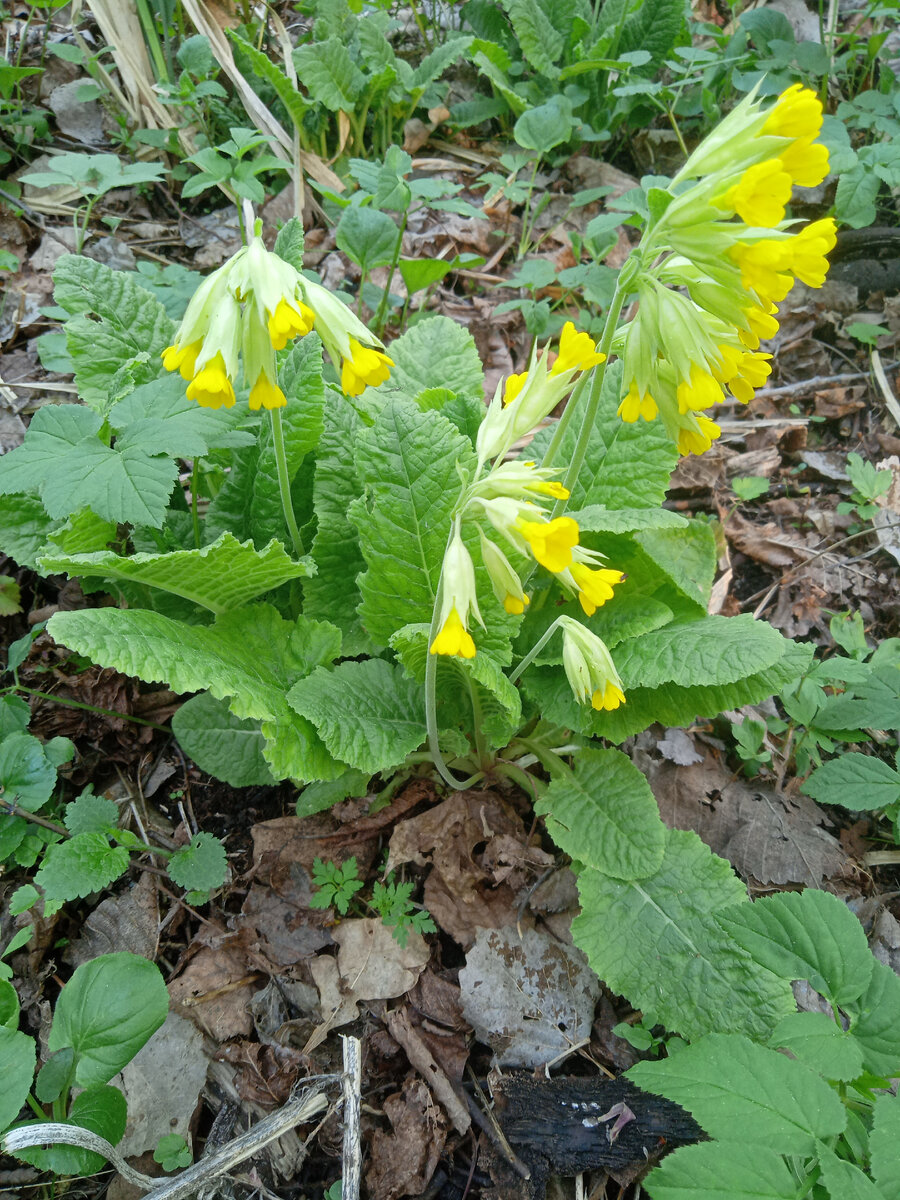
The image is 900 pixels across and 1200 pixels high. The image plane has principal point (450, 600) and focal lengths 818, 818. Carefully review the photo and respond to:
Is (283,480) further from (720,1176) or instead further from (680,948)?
(720,1176)

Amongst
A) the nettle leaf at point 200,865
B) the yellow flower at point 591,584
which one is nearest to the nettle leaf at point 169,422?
the yellow flower at point 591,584

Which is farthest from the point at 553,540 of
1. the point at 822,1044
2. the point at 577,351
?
the point at 822,1044

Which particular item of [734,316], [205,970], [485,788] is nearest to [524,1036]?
[485,788]

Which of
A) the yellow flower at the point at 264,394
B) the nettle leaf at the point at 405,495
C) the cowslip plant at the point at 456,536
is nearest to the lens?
the cowslip plant at the point at 456,536

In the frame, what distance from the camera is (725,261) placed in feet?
4.92

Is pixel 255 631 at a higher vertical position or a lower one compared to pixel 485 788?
higher

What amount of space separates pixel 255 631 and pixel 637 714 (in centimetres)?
111

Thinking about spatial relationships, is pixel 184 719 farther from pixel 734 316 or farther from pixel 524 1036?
pixel 734 316

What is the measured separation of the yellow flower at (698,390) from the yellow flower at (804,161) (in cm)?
36

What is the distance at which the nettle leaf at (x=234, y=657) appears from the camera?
5.94 ft

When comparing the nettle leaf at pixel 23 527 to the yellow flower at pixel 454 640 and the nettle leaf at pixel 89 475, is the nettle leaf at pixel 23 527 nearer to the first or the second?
the nettle leaf at pixel 89 475

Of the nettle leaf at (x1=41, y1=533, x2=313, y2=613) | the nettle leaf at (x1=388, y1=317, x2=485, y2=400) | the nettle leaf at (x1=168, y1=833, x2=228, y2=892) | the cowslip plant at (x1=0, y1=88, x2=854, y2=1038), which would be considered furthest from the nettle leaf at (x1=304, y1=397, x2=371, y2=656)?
the nettle leaf at (x1=168, y1=833, x2=228, y2=892)

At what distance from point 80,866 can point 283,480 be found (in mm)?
1123

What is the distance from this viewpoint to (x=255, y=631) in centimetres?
235
